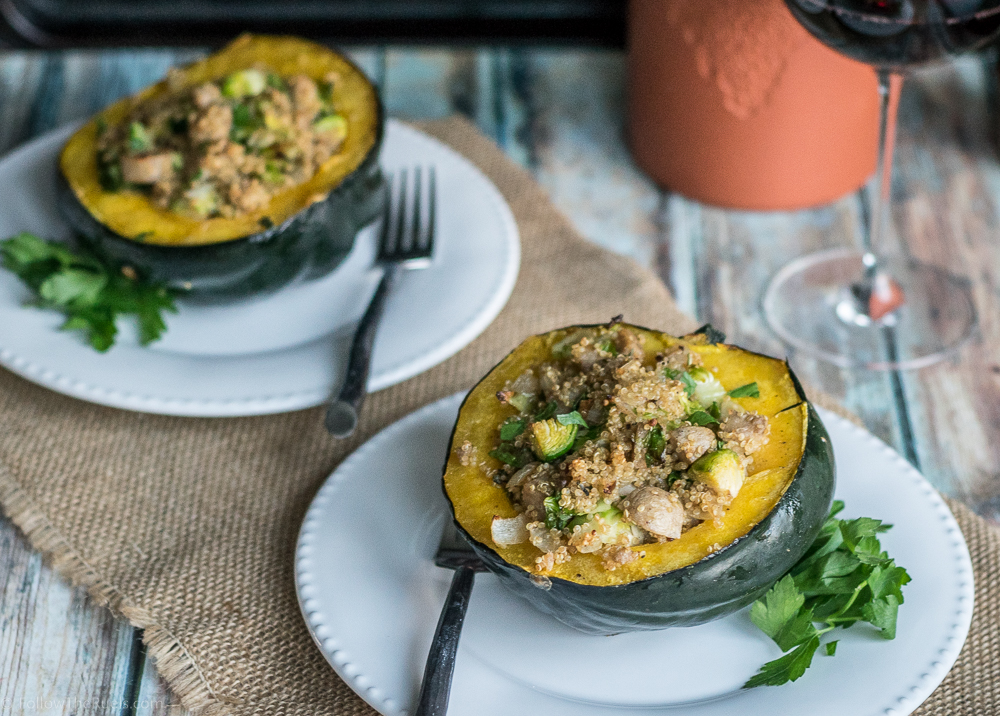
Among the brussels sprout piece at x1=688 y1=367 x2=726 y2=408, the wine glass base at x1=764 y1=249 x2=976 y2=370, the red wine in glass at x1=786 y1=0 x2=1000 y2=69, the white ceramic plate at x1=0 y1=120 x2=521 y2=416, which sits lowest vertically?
the wine glass base at x1=764 y1=249 x2=976 y2=370

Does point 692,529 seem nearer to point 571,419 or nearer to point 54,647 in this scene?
point 571,419

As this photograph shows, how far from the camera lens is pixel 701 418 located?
5.15 ft

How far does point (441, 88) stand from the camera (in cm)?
329

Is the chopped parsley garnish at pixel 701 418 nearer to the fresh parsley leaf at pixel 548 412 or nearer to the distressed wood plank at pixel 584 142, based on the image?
the fresh parsley leaf at pixel 548 412

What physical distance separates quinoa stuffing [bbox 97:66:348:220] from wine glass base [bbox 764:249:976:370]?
1110 millimetres

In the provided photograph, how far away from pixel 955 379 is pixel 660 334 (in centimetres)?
98

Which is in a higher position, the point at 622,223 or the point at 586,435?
the point at 586,435

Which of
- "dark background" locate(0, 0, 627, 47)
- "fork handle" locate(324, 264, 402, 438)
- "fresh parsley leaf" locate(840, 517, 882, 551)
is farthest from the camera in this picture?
"dark background" locate(0, 0, 627, 47)

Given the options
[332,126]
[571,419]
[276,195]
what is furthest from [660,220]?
[571,419]

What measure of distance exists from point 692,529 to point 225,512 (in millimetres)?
940

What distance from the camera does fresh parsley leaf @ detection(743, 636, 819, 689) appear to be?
60.1 inches

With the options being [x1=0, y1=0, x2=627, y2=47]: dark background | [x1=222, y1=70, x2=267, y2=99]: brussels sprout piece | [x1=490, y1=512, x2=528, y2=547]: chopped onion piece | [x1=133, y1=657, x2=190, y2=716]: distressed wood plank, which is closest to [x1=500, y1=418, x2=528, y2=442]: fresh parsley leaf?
[x1=490, y1=512, x2=528, y2=547]: chopped onion piece

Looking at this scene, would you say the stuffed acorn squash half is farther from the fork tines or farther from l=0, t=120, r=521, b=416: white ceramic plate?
the fork tines

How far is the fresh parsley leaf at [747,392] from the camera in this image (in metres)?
1.61
